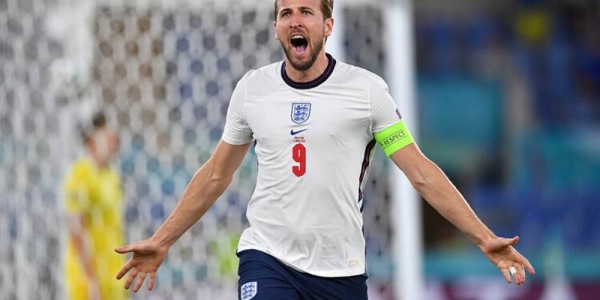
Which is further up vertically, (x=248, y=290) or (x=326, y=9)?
(x=326, y=9)

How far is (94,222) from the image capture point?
382 inches

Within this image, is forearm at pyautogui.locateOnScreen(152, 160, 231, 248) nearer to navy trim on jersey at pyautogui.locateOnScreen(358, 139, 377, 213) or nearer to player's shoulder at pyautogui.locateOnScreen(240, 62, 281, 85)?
player's shoulder at pyautogui.locateOnScreen(240, 62, 281, 85)

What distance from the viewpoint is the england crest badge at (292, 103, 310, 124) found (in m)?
4.88

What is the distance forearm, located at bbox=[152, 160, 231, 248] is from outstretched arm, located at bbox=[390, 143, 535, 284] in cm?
79

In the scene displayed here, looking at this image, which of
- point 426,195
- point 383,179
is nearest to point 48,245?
point 383,179

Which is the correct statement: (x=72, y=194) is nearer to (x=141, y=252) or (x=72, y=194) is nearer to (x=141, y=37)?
(x=141, y=37)

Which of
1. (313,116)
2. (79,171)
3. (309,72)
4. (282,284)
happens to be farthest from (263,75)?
(79,171)

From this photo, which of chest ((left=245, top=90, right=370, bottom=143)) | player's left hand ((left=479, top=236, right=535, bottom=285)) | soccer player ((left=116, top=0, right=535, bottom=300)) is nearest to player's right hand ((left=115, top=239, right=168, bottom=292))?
soccer player ((left=116, top=0, right=535, bottom=300))

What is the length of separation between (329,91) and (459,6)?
12.6m

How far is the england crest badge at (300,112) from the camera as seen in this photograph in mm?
4875

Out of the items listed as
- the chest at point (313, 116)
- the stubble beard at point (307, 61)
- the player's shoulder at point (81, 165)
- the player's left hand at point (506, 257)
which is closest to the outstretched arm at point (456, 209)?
the player's left hand at point (506, 257)

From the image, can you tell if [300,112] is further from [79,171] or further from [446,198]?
[79,171]

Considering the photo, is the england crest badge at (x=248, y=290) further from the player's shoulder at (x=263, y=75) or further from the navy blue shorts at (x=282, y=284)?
the player's shoulder at (x=263, y=75)

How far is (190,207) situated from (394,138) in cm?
93
